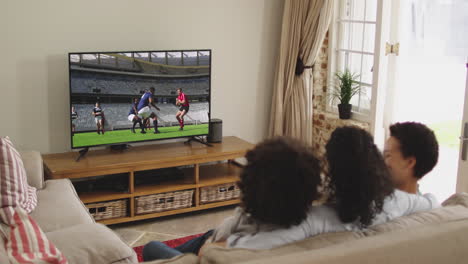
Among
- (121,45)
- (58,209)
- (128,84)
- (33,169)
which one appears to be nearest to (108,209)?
(33,169)

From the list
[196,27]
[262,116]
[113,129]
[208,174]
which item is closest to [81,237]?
[113,129]

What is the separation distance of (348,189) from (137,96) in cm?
274

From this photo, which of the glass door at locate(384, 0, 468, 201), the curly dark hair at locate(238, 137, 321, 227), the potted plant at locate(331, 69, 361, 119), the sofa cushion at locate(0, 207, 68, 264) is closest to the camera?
the curly dark hair at locate(238, 137, 321, 227)

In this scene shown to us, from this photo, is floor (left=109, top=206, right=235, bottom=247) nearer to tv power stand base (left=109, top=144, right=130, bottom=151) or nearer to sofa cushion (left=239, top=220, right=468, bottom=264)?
tv power stand base (left=109, top=144, right=130, bottom=151)

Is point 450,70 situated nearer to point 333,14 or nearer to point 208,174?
point 333,14

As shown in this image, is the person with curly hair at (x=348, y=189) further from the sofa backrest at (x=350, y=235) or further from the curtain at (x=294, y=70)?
the curtain at (x=294, y=70)

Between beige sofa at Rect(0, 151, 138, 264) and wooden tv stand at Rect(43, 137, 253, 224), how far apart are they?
239 millimetres

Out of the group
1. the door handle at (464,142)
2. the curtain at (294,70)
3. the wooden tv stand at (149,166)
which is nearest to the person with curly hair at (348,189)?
the door handle at (464,142)

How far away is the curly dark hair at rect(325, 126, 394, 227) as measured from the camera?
1.93 m

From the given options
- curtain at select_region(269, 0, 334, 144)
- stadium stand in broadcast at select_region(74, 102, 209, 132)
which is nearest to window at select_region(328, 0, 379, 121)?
curtain at select_region(269, 0, 334, 144)

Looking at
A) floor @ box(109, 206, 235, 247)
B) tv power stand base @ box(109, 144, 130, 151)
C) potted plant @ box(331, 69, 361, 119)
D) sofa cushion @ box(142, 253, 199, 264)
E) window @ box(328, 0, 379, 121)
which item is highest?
window @ box(328, 0, 379, 121)

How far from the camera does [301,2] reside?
A: 16.4ft

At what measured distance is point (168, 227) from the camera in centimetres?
432

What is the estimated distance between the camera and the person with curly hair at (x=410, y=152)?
88.7 inches
